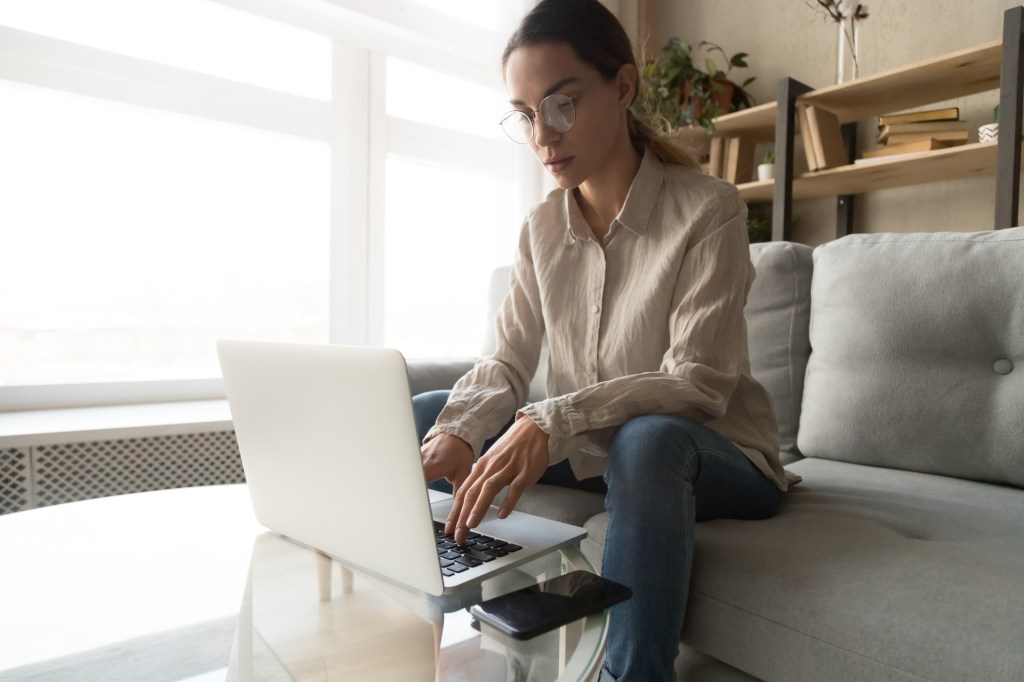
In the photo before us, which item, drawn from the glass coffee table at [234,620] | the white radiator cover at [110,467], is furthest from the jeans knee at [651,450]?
the white radiator cover at [110,467]

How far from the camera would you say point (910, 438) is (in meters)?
1.20

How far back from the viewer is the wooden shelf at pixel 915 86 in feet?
6.39

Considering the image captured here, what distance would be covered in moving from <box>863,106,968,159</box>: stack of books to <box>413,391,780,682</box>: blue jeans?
171cm

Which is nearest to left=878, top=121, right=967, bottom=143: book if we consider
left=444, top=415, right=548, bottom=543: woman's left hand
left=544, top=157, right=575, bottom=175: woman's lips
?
left=544, top=157, right=575, bottom=175: woman's lips

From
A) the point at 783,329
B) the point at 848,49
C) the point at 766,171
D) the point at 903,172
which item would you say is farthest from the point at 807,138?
the point at 783,329

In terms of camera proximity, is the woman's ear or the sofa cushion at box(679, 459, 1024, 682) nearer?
the sofa cushion at box(679, 459, 1024, 682)

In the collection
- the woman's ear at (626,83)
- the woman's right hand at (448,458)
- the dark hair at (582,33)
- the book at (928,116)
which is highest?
the book at (928,116)

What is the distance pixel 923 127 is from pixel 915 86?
0.55ft

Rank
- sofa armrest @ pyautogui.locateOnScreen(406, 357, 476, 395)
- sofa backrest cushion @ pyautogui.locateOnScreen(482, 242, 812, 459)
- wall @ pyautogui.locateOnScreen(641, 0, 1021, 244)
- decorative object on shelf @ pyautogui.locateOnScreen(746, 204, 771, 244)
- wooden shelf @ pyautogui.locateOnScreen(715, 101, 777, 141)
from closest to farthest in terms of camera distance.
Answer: sofa backrest cushion @ pyautogui.locateOnScreen(482, 242, 812, 459) → sofa armrest @ pyautogui.locateOnScreen(406, 357, 476, 395) → wall @ pyautogui.locateOnScreen(641, 0, 1021, 244) → wooden shelf @ pyautogui.locateOnScreen(715, 101, 777, 141) → decorative object on shelf @ pyautogui.locateOnScreen(746, 204, 771, 244)

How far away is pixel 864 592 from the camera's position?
71cm

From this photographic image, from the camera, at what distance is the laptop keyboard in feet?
2.10

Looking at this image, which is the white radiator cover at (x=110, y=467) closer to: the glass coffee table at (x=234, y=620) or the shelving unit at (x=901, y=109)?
the glass coffee table at (x=234, y=620)

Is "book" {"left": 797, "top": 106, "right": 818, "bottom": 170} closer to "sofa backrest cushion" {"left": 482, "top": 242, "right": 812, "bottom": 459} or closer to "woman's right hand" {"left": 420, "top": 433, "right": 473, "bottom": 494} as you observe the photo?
"sofa backrest cushion" {"left": 482, "top": 242, "right": 812, "bottom": 459}

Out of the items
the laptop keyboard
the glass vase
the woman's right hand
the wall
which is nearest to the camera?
the laptop keyboard
